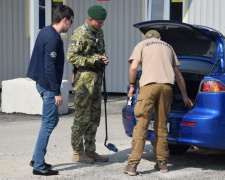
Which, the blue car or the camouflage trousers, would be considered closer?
the blue car

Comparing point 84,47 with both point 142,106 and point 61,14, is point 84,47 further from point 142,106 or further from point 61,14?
point 142,106

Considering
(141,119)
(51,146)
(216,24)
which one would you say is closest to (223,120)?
(141,119)

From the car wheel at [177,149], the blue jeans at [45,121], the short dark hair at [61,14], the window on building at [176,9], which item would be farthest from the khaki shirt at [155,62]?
the window on building at [176,9]

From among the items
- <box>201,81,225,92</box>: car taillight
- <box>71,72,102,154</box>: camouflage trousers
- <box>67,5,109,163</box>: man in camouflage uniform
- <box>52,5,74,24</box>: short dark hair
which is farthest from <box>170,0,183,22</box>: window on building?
<box>52,5,74,24</box>: short dark hair

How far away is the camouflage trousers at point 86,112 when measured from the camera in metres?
7.78

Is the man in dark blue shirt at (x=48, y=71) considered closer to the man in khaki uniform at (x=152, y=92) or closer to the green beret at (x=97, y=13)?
the green beret at (x=97, y=13)

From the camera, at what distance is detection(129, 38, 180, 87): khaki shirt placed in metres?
7.30

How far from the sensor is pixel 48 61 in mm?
7070

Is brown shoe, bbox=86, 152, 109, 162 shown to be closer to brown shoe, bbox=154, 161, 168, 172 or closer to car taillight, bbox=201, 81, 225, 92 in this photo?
brown shoe, bbox=154, 161, 168, 172

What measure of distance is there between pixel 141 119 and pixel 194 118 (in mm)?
607

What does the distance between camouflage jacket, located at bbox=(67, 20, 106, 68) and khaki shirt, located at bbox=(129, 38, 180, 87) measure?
644 millimetres

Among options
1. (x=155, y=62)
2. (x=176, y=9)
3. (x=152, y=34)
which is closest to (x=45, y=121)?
(x=155, y=62)

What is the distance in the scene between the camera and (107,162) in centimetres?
807

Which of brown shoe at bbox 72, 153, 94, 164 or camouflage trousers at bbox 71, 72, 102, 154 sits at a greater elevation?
camouflage trousers at bbox 71, 72, 102, 154
